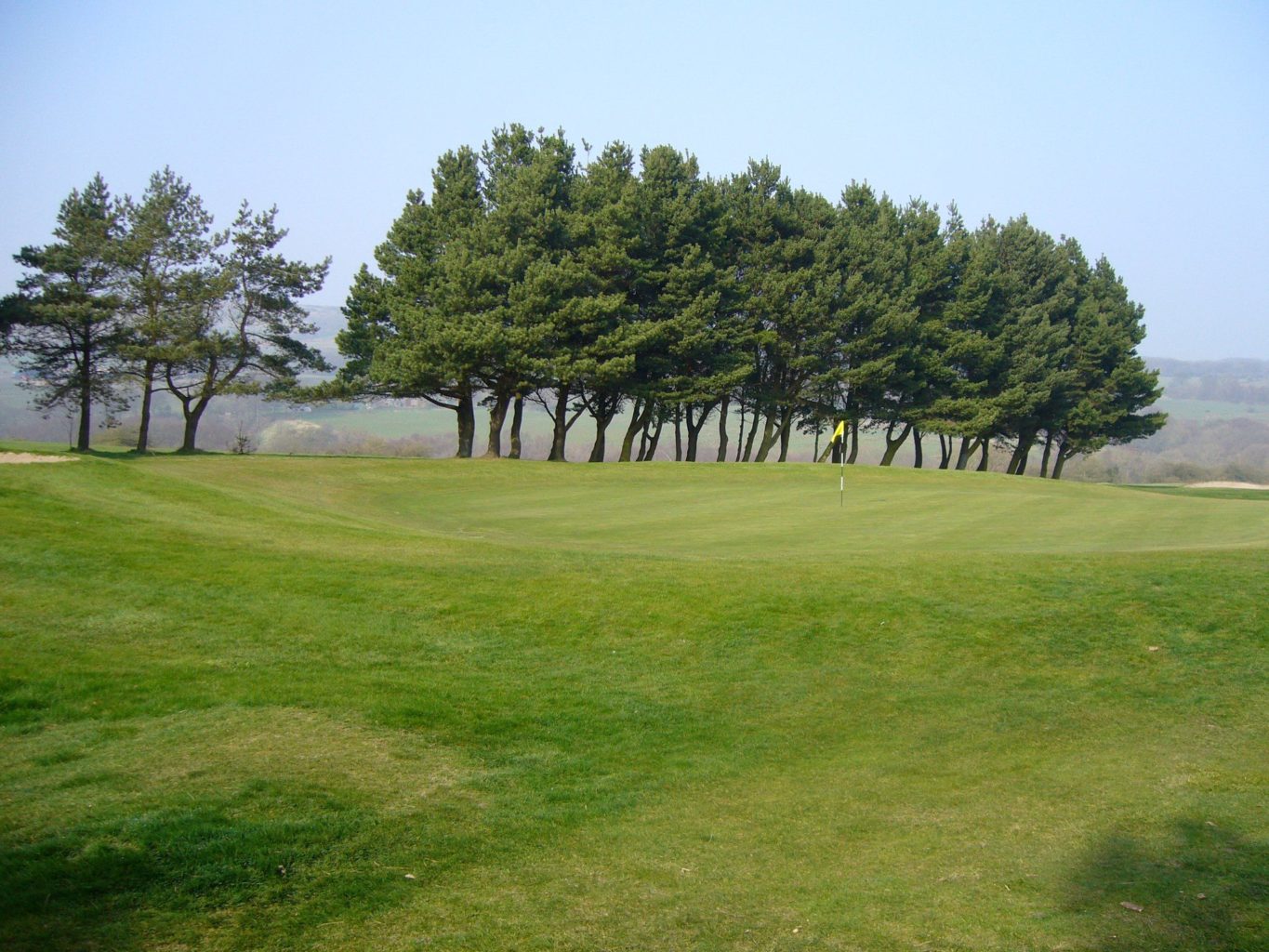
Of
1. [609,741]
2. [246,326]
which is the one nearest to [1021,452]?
[246,326]

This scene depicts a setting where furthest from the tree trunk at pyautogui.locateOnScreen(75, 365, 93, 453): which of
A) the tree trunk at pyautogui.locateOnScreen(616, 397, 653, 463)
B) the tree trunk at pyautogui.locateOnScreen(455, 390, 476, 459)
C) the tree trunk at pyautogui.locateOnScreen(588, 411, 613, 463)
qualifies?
the tree trunk at pyautogui.locateOnScreen(616, 397, 653, 463)

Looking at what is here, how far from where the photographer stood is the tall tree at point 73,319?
42.9m

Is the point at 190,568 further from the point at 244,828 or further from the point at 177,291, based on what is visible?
the point at 177,291

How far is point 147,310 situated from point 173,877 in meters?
45.2

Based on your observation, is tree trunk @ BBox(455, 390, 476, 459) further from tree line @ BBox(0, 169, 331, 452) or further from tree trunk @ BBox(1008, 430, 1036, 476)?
tree trunk @ BBox(1008, 430, 1036, 476)

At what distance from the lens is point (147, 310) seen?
4550cm

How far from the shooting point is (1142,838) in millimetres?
7473

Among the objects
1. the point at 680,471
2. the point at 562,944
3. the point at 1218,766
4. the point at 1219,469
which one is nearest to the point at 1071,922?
the point at 562,944

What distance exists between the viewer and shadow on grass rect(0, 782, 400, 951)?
5.17 meters

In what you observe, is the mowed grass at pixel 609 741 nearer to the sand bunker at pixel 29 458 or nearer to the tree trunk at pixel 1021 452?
the sand bunker at pixel 29 458

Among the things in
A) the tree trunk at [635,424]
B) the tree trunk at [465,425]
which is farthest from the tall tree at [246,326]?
the tree trunk at [635,424]

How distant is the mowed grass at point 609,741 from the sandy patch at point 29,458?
10.8ft

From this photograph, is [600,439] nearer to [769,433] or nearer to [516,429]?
[516,429]

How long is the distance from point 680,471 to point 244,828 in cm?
3706
